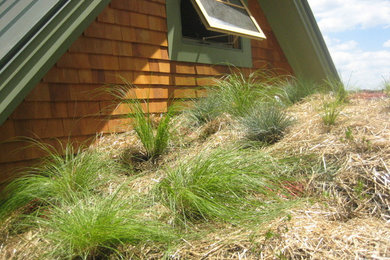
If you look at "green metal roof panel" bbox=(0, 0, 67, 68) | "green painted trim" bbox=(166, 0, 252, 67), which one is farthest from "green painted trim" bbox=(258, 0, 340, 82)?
"green metal roof panel" bbox=(0, 0, 67, 68)

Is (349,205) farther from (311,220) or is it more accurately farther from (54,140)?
(54,140)

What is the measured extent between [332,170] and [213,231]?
1.02 m

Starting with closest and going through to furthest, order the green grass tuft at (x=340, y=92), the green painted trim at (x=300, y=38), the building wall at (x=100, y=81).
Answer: the building wall at (x=100, y=81) < the green grass tuft at (x=340, y=92) < the green painted trim at (x=300, y=38)

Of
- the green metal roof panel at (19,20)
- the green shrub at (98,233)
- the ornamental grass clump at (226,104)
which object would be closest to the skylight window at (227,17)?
the ornamental grass clump at (226,104)

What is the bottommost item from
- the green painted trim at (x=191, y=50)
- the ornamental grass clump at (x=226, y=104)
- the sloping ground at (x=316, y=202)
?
the sloping ground at (x=316, y=202)

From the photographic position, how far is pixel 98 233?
5.45 feet

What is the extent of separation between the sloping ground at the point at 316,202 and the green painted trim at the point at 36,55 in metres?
0.86

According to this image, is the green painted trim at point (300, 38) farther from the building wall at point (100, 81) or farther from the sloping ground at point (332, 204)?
the sloping ground at point (332, 204)

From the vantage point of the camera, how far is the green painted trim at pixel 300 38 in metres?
5.31

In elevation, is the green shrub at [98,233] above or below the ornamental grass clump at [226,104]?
below

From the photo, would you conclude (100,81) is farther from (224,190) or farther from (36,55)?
(224,190)

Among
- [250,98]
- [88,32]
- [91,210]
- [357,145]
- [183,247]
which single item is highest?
[88,32]

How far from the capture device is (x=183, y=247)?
67.4 inches

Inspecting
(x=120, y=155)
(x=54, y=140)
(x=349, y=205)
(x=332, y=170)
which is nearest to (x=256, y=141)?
(x=332, y=170)
